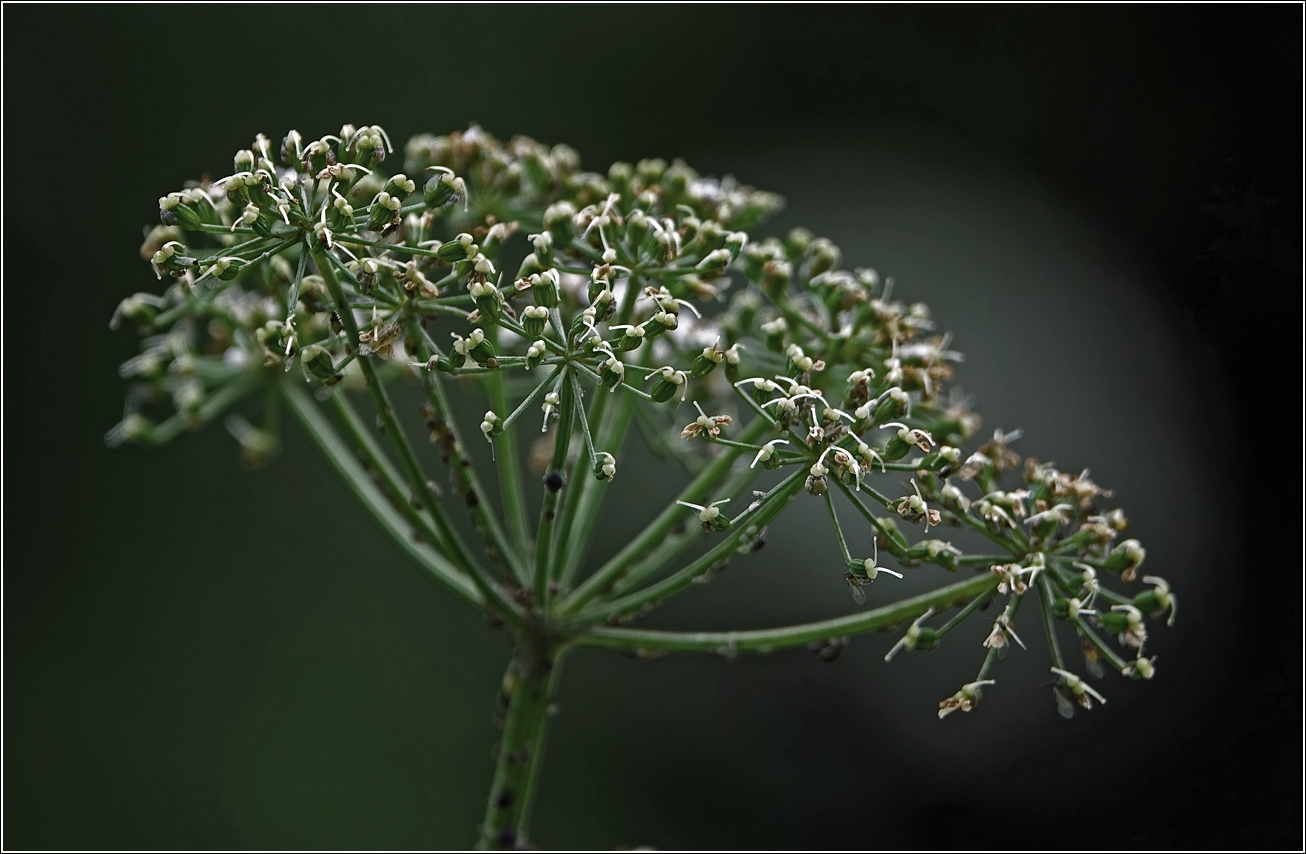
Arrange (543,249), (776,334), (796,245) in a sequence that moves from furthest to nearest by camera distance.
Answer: (796,245) < (776,334) < (543,249)

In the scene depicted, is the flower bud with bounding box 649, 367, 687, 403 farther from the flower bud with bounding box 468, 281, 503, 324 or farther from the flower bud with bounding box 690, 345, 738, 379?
the flower bud with bounding box 468, 281, 503, 324

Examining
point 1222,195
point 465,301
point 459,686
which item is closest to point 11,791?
point 459,686

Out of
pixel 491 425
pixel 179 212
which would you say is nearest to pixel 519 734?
pixel 491 425

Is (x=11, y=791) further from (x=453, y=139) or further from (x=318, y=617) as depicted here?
(x=453, y=139)

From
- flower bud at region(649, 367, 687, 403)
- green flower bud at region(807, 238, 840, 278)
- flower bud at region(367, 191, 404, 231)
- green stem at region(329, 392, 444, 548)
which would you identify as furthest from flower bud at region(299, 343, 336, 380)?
green flower bud at region(807, 238, 840, 278)

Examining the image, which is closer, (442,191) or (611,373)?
(611,373)

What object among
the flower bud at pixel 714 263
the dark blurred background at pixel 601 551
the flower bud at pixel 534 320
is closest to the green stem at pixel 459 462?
the flower bud at pixel 534 320

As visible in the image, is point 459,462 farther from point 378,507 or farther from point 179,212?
point 179,212

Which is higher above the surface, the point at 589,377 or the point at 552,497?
the point at 589,377
